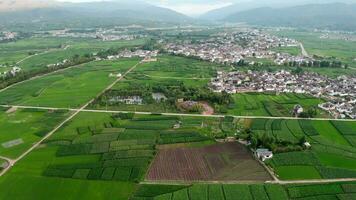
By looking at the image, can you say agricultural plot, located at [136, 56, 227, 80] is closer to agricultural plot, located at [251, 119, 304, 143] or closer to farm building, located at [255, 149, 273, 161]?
agricultural plot, located at [251, 119, 304, 143]

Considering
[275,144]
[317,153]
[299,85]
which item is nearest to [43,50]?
[299,85]

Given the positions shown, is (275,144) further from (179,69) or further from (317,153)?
(179,69)

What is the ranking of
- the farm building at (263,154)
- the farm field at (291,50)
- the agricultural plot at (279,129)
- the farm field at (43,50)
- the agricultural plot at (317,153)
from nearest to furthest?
the agricultural plot at (317,153) → the farm building at (263,154) → the agricultural plot at (279,129) → the farm field at (43,50) → the farm field at (291,50)

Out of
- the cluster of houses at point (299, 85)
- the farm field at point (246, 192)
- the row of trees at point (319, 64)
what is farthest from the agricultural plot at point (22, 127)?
the row of trees at point (319, 64)

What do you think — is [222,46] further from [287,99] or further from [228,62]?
[287,99]

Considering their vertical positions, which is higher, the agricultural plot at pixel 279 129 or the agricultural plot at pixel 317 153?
the agricultural plot at pixel 279 129

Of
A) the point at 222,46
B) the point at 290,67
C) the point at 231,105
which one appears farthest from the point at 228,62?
the point at 231,105

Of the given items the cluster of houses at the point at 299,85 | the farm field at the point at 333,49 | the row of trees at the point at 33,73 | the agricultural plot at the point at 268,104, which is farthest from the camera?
the farm field at the point at 333,49

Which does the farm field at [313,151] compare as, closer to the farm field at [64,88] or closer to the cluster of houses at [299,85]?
the cluster of houses at [299,85]
